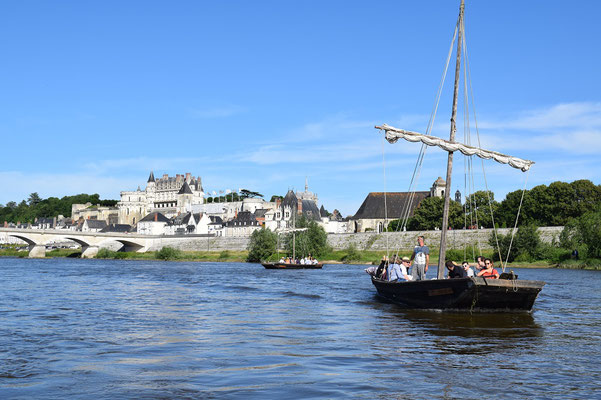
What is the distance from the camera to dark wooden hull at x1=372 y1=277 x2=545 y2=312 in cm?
2072

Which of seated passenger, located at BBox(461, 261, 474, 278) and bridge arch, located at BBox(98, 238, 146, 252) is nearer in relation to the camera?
seated passenger, located at BBox(461, 261, 474, 278)

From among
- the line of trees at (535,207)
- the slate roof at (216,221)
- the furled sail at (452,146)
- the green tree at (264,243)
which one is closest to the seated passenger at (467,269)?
the furled sail at (452,146)

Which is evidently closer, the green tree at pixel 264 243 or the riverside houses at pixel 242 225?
the green tree at pixel 264 243

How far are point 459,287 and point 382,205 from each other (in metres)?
111

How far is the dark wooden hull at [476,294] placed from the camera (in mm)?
20719

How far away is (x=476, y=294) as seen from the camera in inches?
823

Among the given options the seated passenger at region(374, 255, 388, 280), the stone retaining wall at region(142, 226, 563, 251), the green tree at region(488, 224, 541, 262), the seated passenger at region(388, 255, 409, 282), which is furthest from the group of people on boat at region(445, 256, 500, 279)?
the green tree at region(488, 224, 541, 262)

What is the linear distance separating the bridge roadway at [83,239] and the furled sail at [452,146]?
267 feet

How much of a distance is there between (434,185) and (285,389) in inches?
5050

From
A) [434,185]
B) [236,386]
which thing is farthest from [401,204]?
[236,386]

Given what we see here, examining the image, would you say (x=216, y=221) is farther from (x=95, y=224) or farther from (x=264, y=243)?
(x=264, y=243)

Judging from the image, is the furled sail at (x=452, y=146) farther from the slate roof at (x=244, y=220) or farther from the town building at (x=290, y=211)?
the slate roof at (x=244, y=220)

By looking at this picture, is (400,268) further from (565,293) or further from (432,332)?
(565,293)

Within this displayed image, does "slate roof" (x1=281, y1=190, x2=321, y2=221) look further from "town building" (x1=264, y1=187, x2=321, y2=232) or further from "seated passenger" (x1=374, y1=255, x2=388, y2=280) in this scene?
"seated passenger" (x1=374, y1=255, x2=388, y2=280)
